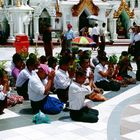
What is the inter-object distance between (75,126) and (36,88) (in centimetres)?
110

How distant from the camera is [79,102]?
7969 millimetres

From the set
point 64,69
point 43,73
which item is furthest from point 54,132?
point 64,69

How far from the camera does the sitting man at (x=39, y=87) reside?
8.40 m

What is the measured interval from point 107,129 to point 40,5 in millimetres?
23245

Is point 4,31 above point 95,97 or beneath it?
above

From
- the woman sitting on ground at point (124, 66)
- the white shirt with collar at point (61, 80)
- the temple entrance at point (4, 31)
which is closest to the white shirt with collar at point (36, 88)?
the white shirt with collar at point (61, 80)

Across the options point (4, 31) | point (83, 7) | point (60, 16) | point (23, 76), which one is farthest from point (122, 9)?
point (23, 76)

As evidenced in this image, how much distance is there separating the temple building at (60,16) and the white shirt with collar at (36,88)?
19571 mm

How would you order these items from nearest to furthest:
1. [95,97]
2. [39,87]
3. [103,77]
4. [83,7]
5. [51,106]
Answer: [39,87] → [51,106] → [95,97] → [103,77] → [83,7]

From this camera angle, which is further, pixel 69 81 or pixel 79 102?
pixel 69 81

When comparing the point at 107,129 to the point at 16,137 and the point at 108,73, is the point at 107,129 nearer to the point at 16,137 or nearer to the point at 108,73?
the point at 16,137

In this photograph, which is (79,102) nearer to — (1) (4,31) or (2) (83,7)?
(1) (4,31)

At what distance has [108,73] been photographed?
11109 millimetres

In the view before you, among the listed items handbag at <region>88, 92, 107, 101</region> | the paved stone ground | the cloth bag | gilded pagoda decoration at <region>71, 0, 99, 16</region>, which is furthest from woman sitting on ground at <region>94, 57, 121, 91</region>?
gilded pagoda decoration at <region>71, 0, 99, 16</region>
